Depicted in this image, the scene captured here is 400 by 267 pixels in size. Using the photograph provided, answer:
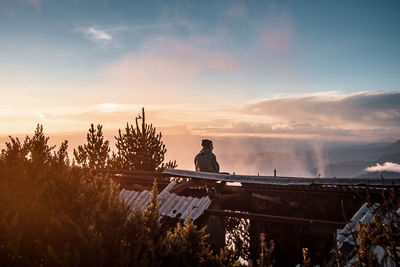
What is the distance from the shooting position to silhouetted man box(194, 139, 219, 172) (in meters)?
11.4

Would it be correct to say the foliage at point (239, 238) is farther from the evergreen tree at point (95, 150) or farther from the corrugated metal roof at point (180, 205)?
the evergreen tree at point (95, 150)

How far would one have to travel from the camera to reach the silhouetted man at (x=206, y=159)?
11391mm

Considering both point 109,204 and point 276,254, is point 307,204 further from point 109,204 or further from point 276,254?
point 109,204

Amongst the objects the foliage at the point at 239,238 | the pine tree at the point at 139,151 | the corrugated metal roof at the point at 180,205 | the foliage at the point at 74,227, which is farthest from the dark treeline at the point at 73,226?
the pine tree at the point at 139,151

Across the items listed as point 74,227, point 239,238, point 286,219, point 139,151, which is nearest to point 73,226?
point 74,227

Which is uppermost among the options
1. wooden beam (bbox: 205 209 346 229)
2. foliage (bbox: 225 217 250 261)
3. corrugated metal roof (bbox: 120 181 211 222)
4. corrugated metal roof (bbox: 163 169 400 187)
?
corrugated metal roof (bbox: 163 169 400 187)

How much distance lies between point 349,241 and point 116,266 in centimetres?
425

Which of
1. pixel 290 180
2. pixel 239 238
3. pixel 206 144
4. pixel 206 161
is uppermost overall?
pixel 206 144

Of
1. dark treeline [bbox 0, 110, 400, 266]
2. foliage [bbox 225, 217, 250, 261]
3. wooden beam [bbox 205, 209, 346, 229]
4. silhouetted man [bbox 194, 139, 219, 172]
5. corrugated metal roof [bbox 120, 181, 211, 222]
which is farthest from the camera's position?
silhouetted man [bbox 194, 139, 219, 172]

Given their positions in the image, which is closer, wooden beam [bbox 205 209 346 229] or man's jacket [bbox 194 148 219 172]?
wooden beam [bbox 205 209 346 229]

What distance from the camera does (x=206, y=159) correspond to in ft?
37.4

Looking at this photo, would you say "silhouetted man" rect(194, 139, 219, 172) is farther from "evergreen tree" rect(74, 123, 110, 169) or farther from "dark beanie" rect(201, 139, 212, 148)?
"evergreen tree" rect(74, 123, 110, 169)

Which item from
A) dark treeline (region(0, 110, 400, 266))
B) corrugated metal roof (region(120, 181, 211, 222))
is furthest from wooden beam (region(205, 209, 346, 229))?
dark treeline (region(0, 110, 400, 266))

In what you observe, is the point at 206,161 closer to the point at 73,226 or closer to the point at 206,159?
the point at 206,159
